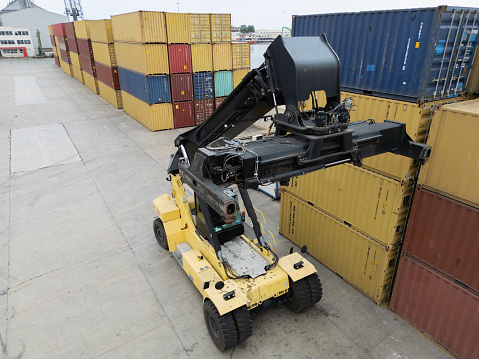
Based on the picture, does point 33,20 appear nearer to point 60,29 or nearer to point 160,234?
point 60,29

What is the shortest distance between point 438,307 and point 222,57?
72.3 feet

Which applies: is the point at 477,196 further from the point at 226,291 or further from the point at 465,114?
the point at 226,291

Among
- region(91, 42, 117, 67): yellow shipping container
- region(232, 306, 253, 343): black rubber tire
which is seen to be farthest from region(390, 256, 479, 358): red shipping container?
region(91, 42, 117, 67): yellow shipping container

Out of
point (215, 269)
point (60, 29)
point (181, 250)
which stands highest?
point (60, 29)

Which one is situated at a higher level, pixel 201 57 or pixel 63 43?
pixel 63 43

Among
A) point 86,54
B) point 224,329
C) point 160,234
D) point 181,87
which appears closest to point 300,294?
point 224,329

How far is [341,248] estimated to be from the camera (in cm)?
888

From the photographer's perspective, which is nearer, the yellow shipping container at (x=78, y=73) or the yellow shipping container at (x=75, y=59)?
the yellow shipping container at (x=75, y=59)

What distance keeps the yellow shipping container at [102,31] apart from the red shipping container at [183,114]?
10.8 m

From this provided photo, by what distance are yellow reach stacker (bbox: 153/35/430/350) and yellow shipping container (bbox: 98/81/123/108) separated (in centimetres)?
2564

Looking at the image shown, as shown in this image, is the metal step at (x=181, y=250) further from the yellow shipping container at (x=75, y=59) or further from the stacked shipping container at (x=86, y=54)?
the yellow shipping container at (x=75, y=59)

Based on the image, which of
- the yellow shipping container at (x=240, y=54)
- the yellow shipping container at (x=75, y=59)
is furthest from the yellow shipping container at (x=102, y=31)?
the yellow shipping container at (x=75, y=59)

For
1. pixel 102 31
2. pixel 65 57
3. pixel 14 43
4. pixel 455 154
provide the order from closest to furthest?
pixel 455 154
pixel 102 31
pixel 65 57
pixel 14 43

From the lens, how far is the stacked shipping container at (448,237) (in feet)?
20.2
